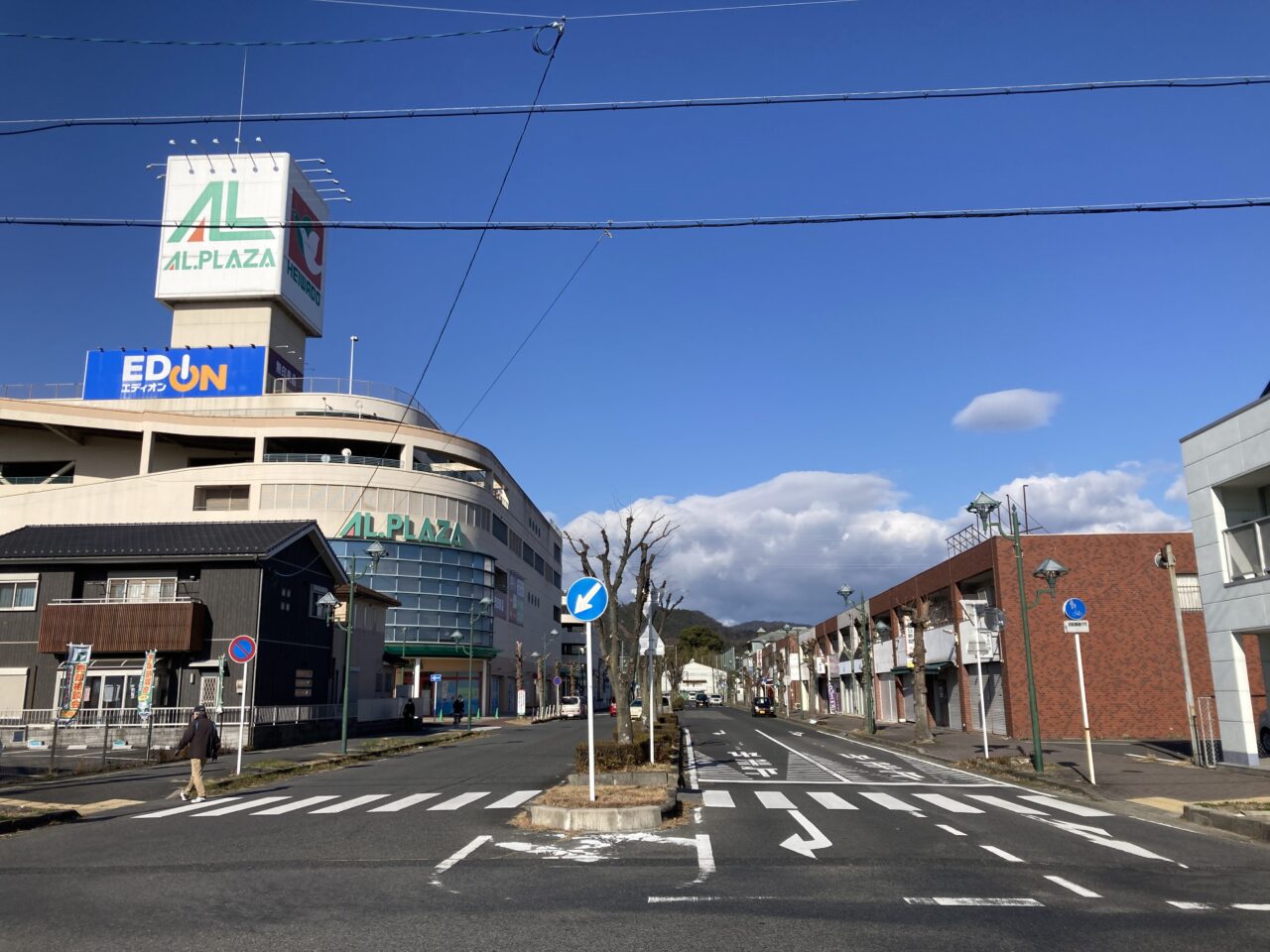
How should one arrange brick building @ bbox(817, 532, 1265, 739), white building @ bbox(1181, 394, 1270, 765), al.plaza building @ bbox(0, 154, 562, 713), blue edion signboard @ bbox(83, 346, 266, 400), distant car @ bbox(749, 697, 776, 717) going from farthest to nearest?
1. distant car @ bbox(749, 697, 776, 717)
2. blue edion signboard @ bbox(83, 346, 266, 400)
3. al.plaza building @ bbox(0, 154, 562, 713)
4. brick building @ bbox(817, 532, 1265, 739)
5. white building @ bbox(1181, 394, 1270, 765)

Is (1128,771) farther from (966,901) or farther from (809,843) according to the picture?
(966,901)

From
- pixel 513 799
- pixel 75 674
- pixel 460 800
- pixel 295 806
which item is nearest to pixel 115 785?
pixel 295 806

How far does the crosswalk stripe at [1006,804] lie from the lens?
1454 centimetres

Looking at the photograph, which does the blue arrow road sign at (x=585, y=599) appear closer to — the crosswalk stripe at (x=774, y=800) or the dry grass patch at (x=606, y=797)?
the dry grass patch at (x=606, y=797)

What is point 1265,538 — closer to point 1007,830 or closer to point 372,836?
point 1007,830

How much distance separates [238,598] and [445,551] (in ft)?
109

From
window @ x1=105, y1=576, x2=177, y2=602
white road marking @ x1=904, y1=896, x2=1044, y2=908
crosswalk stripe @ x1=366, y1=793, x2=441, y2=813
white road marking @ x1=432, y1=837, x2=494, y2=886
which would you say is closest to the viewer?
white road marking @ x1=904, y1=896, x2=1044, y2=908

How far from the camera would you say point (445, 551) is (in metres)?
67.7

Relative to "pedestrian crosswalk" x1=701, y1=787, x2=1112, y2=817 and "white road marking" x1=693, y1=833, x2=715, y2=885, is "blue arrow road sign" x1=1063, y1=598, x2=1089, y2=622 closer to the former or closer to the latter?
"pedestrian crosswalk" x1=701, y1=787, x2=1112, y2=817

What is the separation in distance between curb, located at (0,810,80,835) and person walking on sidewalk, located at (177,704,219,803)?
202 centimetres

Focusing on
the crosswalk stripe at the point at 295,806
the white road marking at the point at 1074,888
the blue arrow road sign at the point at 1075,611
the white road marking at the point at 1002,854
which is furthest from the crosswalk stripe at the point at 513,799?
the blue arrow road sign at the point at 1075,611

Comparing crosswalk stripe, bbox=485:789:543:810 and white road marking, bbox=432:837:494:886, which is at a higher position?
white road marking, bbox=432:837:494:886

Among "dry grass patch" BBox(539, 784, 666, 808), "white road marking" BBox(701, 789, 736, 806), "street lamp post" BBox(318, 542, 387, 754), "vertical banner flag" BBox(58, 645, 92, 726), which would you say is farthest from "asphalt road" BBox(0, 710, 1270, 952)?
"street lamp post" BBox(318, 542, 387, 754)

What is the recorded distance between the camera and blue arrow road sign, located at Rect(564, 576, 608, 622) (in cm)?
1346
